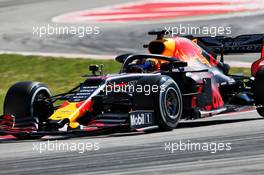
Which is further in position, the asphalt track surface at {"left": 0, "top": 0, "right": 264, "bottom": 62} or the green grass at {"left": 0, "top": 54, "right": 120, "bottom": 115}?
the asphalt track surface at {"left": 0, "top": 0, "right": 264, "bottom": 62}

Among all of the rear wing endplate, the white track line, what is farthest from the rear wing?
the white track line

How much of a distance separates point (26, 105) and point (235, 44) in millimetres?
4070

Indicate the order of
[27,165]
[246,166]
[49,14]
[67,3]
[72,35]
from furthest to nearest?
1. [67,3]
2. [49,14]
3. [72,35]
4. [27,165]
5. [246,166]

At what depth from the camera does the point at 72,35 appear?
24828mm

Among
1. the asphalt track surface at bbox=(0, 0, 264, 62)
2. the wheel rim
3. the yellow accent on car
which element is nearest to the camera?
the yellow accent on car

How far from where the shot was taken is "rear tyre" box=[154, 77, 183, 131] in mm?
11727

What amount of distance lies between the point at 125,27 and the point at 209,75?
39.6 feet

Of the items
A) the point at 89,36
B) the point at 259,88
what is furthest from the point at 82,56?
the point at 259,88

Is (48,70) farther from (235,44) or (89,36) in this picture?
(235,44)

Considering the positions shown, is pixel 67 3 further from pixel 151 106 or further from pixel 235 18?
pixel 151 106

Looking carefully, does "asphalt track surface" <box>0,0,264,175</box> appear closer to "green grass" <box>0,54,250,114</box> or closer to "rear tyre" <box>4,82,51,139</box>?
"rear tyre" <box>4,82,51,139</box>

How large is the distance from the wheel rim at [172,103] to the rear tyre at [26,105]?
1664mm

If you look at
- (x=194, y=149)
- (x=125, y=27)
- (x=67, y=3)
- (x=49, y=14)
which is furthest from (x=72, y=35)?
(x=194, y=149)

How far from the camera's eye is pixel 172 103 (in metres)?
12.2
